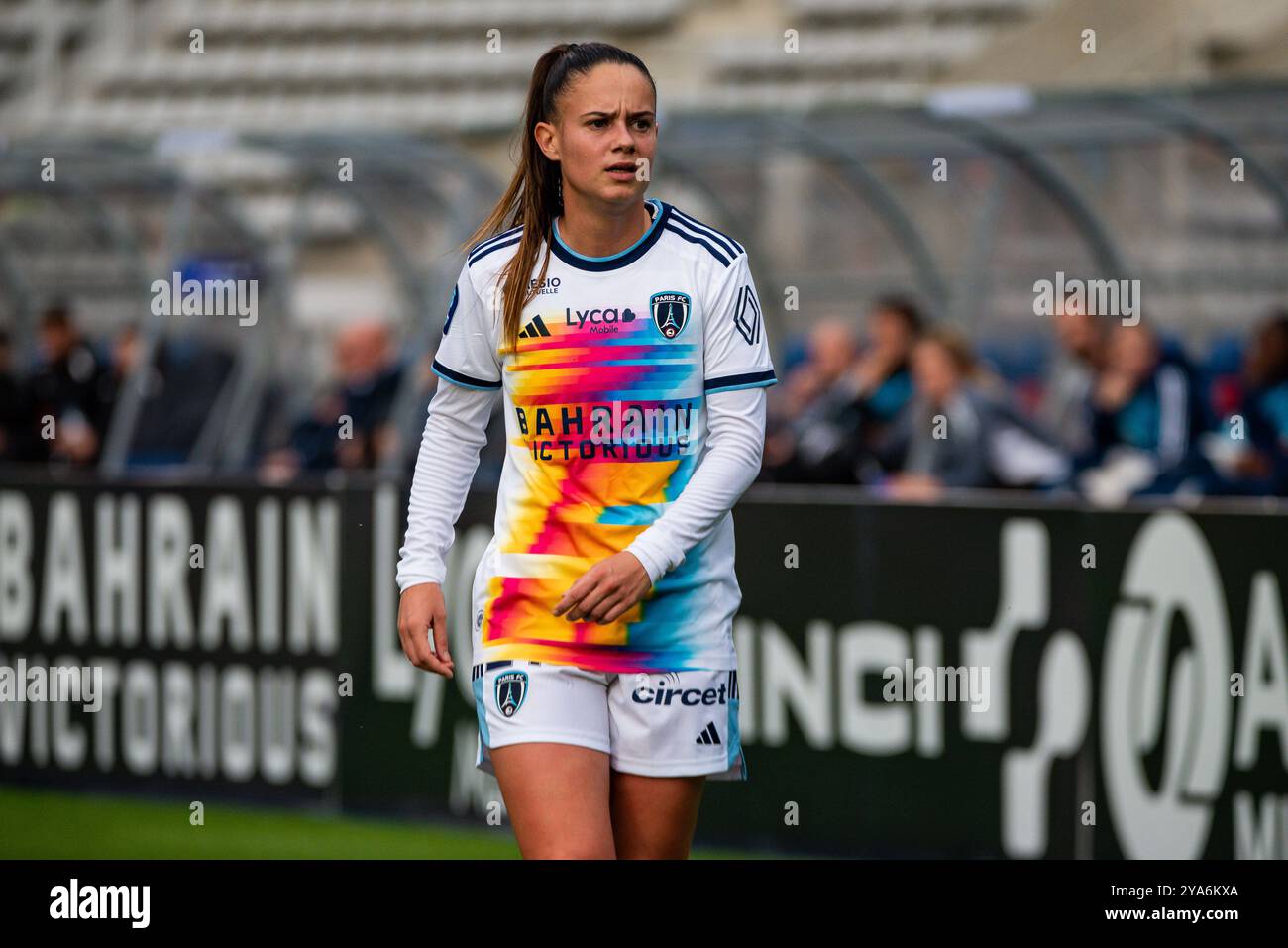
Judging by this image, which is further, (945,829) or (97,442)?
(97,442)

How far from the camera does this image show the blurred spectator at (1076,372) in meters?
7.64

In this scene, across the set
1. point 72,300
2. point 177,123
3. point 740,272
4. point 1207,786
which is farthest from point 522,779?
point 177,123

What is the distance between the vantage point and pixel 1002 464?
279 inches

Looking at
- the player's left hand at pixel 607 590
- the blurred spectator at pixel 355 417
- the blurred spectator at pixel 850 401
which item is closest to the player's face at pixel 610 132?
the player's left hand at pixel 607 590

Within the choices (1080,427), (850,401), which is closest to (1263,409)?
(1080,427)

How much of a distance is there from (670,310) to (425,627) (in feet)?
2.19

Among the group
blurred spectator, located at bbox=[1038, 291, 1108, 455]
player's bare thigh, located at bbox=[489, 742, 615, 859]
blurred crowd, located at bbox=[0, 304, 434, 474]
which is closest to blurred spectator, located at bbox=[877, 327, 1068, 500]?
blurred spectator, located at bbox=[1038, 291, 1108, 455]

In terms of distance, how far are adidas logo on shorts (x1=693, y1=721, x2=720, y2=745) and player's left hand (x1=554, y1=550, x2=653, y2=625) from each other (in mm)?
304

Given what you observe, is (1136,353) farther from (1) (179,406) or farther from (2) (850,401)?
(1) (179,406)

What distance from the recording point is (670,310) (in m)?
3.25

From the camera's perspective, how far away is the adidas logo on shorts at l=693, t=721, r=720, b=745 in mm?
3289
